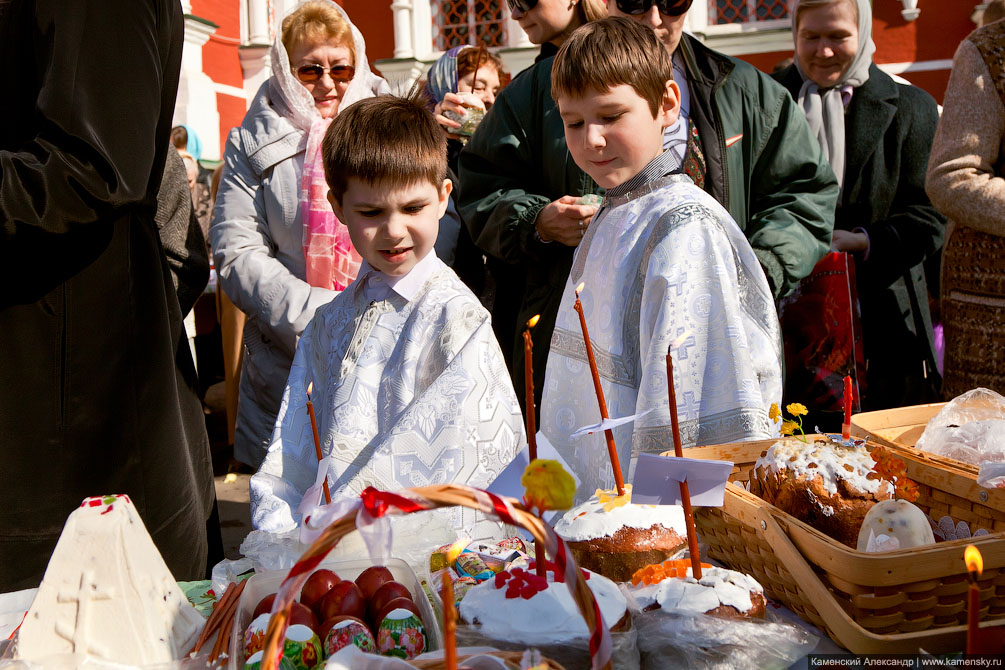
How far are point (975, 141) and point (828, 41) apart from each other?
0.86m

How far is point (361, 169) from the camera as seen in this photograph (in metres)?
2.00

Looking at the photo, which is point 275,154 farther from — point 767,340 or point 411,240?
point 767,340

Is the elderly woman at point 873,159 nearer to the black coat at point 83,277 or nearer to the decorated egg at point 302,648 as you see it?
the black coat at point 83,277

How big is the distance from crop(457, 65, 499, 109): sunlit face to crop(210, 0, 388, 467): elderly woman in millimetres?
699

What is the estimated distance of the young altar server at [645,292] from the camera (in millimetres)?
1805

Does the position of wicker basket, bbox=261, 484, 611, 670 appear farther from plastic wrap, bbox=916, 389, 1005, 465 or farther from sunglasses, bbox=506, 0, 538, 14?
sunglasses, bbox=506, 0, 538, 14

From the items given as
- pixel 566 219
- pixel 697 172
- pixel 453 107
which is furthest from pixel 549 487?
pixel 453 107

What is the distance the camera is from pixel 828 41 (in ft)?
10.6

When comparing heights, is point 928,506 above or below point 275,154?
below

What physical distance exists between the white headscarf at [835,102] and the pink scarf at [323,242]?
5.66 feet

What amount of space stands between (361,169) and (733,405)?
3.12 ft

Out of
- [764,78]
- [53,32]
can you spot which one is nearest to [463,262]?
[764,78]

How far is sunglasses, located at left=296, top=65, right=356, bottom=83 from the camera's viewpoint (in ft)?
10.8

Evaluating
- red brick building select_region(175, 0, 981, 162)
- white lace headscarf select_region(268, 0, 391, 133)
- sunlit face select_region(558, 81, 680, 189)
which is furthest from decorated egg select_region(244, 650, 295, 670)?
red brick building select_region(175, 0, 981, 162)
